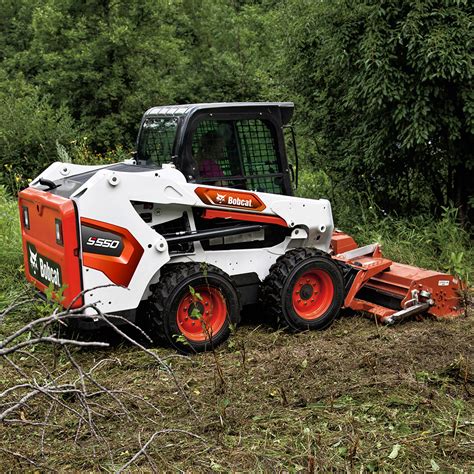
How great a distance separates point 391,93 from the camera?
780 cm

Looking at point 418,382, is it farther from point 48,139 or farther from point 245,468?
point 48,139

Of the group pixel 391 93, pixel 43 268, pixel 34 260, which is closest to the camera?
pixel 43 268

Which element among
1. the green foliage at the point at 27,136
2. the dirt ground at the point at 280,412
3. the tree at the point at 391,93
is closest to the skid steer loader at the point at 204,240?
the dirt ground at the point at 280,412

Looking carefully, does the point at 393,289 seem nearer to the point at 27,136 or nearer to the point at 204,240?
the point at 204,240

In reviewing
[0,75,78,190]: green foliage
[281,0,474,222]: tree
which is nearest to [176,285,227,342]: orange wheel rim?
[281,0,474,222]: tree

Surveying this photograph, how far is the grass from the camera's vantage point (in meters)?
3.79

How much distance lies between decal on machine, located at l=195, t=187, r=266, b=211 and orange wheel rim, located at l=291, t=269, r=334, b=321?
75 cm

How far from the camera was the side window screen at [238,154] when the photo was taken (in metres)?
6.02

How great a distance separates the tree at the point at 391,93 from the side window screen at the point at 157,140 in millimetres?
2723

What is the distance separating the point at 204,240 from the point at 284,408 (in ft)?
6.35

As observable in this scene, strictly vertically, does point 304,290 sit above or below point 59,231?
below

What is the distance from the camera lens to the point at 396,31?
307 inches

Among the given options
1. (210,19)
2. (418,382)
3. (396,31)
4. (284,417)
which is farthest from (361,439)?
(210,19)

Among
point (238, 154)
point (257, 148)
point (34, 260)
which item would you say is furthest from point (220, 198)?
point (34, 260)
